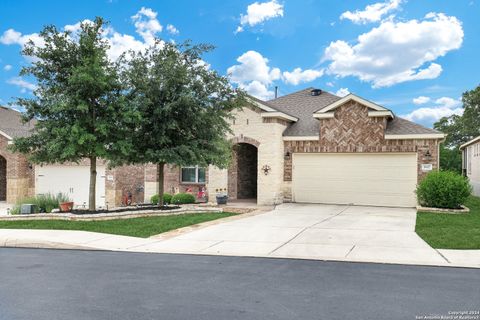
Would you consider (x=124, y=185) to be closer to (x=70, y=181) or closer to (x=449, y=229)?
(x=70, y=181)

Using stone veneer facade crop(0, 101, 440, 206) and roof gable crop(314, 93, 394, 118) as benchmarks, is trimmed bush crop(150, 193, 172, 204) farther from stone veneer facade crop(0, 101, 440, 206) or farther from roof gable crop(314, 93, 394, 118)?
roof gable crop(314, 93, 394, 118)

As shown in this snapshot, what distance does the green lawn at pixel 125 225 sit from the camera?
1254 centimetres

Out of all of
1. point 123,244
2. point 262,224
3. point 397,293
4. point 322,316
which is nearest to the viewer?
point 322,316

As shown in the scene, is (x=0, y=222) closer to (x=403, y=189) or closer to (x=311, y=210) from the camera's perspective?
(x=311, y=210)

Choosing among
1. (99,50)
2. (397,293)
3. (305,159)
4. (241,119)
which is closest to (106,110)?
(99,50)

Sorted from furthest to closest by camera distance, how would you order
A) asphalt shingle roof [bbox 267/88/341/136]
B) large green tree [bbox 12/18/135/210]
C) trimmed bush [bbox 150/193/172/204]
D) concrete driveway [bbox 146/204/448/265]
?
trimmed bush [bbox 150/193/172/204] < asphalt shingle roof [bbox 267/88/341/136] < large green tree [bbox 12/18/135/210] < concrete driveway [bbox 146/204/448/265]

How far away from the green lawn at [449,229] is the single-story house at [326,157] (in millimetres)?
3035

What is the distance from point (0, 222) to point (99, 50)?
6.28 m

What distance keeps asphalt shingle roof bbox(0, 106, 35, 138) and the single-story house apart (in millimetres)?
9264

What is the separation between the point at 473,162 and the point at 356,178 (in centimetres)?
1620

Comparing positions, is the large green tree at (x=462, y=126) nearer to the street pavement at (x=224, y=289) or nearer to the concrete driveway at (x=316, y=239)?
the concrete driveway at (x=316, y=239)

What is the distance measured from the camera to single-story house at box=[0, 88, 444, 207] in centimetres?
1855

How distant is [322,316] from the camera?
5355mm

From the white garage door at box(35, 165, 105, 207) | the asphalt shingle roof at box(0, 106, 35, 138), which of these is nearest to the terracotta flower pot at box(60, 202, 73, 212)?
the white garage door at box(35, 165, 105, 207)
